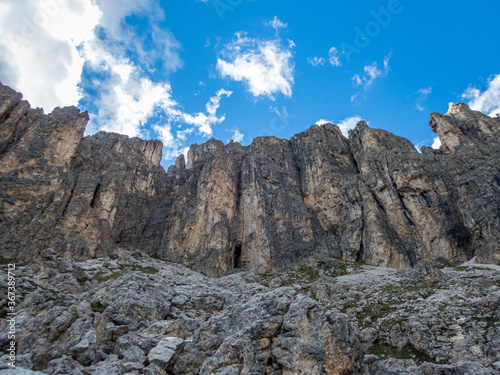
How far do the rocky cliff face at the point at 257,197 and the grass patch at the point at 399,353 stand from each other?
155ft

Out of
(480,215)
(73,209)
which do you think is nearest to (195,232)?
(73,209)

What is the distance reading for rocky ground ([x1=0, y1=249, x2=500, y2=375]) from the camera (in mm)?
16469

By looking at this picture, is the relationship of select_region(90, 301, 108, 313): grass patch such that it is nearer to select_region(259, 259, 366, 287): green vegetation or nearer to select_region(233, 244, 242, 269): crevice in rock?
select_region(259, 259, 366, 287): green vegetation

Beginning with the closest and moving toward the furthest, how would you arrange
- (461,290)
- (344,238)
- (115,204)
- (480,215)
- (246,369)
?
(246,369)
(461,290)
(480,215)
(344,238)
(115,204)

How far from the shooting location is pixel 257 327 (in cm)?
1800

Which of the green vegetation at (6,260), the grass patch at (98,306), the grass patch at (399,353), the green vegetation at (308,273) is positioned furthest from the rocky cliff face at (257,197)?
the grass patch at (399,353)

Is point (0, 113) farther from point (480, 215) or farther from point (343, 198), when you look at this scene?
point (480, 215)

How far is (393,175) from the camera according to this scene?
3359 inches

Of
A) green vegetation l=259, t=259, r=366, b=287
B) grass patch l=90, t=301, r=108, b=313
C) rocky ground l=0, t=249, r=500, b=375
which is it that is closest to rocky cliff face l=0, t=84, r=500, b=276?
green vegetation l=259, t=259, r=366, b=287

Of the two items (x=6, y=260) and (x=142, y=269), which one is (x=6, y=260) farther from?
(x=142, y=269)

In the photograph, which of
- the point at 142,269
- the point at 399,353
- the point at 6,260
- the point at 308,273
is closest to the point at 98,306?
the point at 142,269

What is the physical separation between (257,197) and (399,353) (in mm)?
72024

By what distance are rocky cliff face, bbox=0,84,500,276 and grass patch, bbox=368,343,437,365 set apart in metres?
47.1

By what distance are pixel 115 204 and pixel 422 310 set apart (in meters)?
89.1
